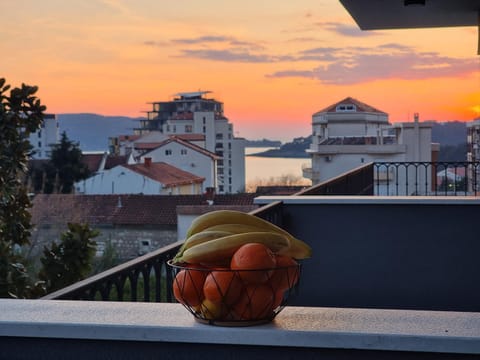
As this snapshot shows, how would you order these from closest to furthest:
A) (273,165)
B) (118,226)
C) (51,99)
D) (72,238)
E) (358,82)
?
1. (72,238)
2. (118,226)
3. (358,82)
4. (51,99)
5. (273,165)

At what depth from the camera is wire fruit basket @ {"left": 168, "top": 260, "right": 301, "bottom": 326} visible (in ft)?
4.81

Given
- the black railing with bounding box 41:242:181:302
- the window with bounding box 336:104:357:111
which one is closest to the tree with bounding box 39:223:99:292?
the black railing with bounding box 41:242:181:302

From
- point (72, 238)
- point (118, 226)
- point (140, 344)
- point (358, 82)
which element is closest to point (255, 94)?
point (358, 82)

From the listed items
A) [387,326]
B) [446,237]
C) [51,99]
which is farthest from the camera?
[51,99]

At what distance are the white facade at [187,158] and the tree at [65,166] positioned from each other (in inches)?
341

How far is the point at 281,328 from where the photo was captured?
147cm

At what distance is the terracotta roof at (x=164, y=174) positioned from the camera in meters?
33.2

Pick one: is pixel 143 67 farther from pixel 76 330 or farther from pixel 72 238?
pixel 76 330

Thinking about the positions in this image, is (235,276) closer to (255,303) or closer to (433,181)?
(255,303)

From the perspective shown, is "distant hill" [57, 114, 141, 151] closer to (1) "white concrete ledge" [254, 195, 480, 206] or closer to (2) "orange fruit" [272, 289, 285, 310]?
(1) "white concrete ledge" [254, 195, 480, 206]

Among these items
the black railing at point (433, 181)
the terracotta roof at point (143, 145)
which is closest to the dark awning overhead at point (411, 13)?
the black railing at point (433, 181)

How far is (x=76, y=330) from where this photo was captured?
4.96 feet

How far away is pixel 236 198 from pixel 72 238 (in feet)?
62.8

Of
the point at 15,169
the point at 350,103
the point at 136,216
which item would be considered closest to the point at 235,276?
the point at 15,169
